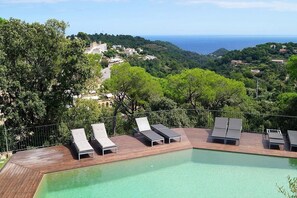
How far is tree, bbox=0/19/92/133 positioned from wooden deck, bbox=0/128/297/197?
178 cm

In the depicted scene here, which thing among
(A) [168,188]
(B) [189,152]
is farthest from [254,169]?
(A) [168,188]

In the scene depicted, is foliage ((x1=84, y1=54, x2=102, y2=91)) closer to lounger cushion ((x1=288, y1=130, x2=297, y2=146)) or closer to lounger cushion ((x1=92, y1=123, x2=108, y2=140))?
lounger cushion ((x1=92, y1=123, x2=108, y2=140))

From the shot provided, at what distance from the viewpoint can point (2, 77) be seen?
34.0ft

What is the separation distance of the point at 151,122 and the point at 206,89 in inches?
169

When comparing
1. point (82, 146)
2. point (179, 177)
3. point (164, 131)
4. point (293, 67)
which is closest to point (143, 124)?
point (164, 131)

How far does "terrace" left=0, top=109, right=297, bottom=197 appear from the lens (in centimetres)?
861

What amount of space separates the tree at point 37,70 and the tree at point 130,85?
399 cm

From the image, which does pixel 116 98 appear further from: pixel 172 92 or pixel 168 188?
pixel 168 188

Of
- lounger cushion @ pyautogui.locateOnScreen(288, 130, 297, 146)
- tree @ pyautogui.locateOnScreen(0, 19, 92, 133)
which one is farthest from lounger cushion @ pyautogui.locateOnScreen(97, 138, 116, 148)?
lounger cushion @ pyautogui.locateOnScreen(288, 130, 297, 146)

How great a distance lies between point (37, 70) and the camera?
38.7 feet

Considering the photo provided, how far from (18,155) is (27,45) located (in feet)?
14.1

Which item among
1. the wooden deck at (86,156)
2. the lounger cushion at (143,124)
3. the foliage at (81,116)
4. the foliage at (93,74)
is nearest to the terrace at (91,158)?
the wooden deck at (86,156)

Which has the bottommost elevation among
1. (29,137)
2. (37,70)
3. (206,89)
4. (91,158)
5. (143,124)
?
(91,158)

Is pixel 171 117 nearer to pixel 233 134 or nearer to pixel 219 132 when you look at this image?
pixel 219 132
